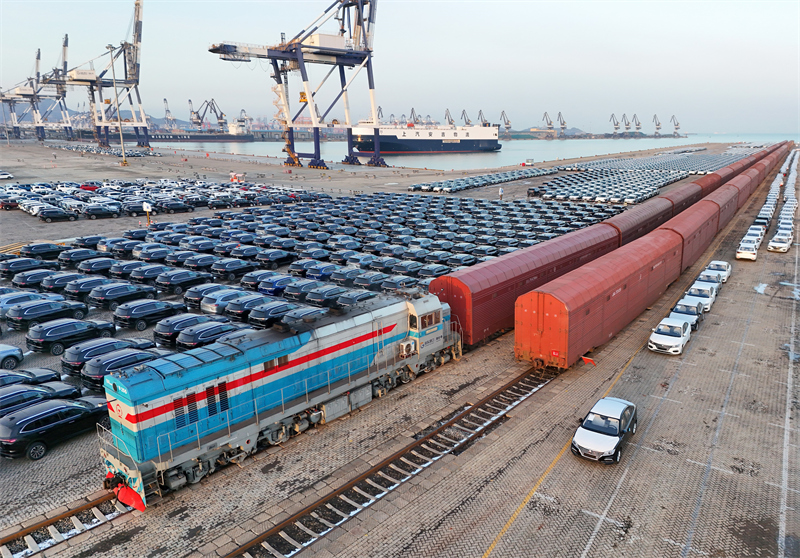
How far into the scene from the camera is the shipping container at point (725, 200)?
49.7 m

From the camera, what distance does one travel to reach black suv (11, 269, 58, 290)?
107ft

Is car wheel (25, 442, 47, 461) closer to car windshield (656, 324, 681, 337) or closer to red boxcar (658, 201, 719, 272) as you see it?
car windshield (656, 324, 681, 337)

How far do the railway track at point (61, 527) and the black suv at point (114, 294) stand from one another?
18.4 m

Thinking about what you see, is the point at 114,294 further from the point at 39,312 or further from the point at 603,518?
the point at 603,518

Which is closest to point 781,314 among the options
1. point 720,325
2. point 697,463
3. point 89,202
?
point 720,325

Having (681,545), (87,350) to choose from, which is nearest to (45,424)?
(87,350)

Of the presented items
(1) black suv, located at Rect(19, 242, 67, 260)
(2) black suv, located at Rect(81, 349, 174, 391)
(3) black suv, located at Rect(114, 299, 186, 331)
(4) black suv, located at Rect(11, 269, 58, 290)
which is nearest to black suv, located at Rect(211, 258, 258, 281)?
(3) black suv, located at Rect(114, 299, 186, 331)

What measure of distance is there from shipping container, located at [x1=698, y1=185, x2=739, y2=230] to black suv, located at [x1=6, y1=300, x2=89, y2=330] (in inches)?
2081

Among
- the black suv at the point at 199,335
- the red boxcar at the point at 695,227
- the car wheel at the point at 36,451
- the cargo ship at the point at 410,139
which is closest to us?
the car wheel at the point at 36,451

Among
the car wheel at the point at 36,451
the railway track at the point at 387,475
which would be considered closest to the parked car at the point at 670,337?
the railway track at the point at 387,475

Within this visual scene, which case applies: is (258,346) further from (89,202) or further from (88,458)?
(89,202)

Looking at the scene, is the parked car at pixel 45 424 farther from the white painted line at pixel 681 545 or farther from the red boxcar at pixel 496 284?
the white painted line at pixel 681 545

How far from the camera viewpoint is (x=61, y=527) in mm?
13188

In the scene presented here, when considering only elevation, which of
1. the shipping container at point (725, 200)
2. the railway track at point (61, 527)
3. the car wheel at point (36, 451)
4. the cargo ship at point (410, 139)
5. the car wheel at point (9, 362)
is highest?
the cargo ship at point (410, 139)
